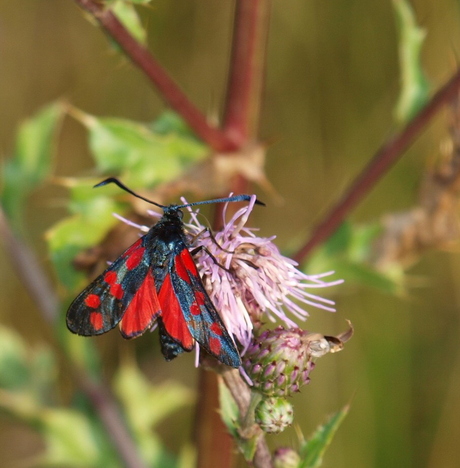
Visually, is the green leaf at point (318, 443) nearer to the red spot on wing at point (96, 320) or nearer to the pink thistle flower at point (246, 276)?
the pink thistle flower at point (246, 276)

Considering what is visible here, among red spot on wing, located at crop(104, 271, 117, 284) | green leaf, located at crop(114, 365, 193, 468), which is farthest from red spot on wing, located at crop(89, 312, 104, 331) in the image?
green leaf, located at crop(114, 365, 193, 468)

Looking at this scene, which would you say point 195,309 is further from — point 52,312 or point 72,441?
point 72,441

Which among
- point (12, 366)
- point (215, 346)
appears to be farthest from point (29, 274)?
point (215, 346)

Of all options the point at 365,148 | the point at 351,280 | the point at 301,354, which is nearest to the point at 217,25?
the point at 365,148

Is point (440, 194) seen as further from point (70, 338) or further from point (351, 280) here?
point (70, 338)

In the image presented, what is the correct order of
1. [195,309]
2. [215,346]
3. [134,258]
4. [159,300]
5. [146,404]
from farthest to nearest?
[146,404] < [134,258] < [159,300] < [195,309] < [215,346]

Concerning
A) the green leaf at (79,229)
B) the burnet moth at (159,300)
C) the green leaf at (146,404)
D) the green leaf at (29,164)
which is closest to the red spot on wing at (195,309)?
the burnet moth at (159,300)

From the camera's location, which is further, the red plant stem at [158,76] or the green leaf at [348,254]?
the green leaf at [348,254]
